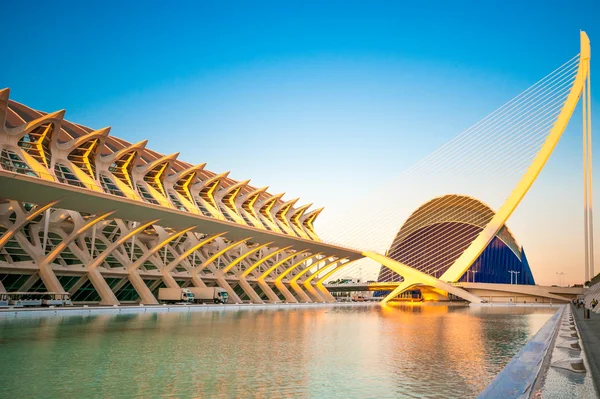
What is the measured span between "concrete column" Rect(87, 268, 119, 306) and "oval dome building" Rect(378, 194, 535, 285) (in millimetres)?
67367

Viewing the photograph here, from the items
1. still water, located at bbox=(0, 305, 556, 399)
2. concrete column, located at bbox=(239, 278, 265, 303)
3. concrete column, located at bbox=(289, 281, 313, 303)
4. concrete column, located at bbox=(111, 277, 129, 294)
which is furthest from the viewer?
concrete column, located at bbox=(289, 281, 313, 303)

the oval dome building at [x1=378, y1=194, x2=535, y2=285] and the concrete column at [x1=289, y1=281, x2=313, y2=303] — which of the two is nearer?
the concrete column at [x1=289, y1=281, x2=313, y2=303]

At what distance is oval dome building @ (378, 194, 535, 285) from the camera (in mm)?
94125

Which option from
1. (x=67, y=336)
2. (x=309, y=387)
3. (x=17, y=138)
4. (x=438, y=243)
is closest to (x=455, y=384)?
(x=309, y=387)

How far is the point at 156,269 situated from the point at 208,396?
37.7 m

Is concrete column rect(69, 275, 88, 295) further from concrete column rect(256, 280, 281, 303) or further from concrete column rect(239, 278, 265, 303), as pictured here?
concrete column rect(256, 280, 281, 303)

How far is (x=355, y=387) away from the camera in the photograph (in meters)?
6.73

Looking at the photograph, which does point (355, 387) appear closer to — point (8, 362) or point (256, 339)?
point (8, 362)

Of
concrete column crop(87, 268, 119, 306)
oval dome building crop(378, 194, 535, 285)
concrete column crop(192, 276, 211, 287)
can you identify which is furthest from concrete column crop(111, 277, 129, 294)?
oval dome building crop(378, 194, 535, 285)

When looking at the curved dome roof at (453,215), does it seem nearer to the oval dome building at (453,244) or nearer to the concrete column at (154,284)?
the oval dome building at (453,244)

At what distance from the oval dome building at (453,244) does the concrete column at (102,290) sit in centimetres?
6737

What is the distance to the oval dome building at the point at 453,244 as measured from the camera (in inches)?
3706

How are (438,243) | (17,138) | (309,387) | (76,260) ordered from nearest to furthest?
1. (309,387)
2. (17,138)
3. (76,260)
4. (438,243)

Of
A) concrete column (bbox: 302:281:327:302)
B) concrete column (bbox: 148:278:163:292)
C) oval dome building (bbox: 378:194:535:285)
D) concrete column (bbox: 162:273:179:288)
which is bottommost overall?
concrete column (bbox: 302:281:327:302)
